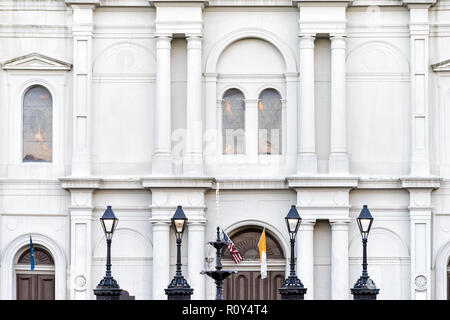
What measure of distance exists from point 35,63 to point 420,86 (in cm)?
1148

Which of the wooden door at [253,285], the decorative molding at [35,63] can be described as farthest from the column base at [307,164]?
the decorative molding at [35,63]

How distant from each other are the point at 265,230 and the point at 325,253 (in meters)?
1.92

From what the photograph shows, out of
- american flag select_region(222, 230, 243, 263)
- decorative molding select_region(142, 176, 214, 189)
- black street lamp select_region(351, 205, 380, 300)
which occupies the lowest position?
black street lamp select_region(351, 205, 380, 300)

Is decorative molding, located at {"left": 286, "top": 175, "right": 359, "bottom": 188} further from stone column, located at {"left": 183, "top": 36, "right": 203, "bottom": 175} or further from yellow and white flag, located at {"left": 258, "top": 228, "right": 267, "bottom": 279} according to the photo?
stone column, located at {"left": 183, "top": 36, "right": 203, "bottom": 175}

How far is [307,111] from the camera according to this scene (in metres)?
43.5

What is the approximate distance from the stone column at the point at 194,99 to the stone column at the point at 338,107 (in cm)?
389

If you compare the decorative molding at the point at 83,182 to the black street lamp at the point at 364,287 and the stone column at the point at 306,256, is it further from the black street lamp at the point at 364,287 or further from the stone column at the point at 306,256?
the black street lamp at the point at 364,287

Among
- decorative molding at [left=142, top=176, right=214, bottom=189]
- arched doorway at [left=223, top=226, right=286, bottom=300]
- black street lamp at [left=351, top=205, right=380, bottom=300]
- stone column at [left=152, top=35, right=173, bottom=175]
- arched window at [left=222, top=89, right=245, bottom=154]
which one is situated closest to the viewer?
black street lamp at [left=351, top=205, right=380, bottom=300]

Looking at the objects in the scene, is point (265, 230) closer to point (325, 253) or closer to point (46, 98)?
point (325, 253)

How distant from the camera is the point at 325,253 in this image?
43.7 metres

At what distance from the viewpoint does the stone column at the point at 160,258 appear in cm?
4331

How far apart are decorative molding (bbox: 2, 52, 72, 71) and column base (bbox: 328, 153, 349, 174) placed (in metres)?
8.28

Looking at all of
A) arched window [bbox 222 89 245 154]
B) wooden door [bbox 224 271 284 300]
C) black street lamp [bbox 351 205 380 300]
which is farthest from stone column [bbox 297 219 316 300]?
black street lamp [bbox 351 205 380 300]

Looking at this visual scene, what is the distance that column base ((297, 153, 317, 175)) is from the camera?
143 feet
